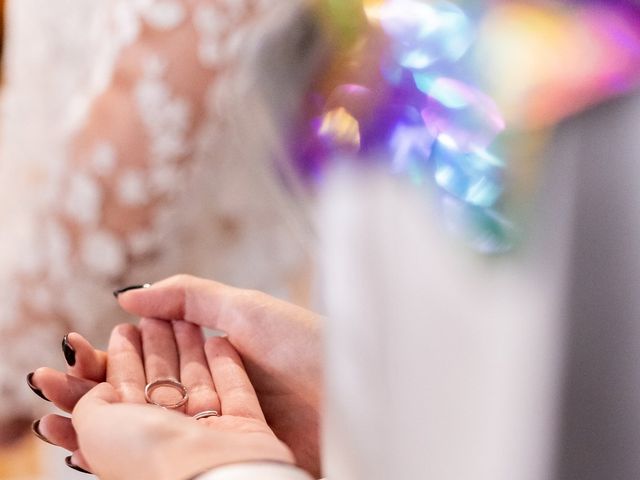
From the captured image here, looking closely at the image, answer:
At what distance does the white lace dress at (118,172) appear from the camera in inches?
27.2

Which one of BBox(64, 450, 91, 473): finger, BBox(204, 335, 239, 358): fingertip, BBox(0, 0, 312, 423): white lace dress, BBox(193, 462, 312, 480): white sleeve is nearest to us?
BBox(193, 462, 312, 480): white sleeve

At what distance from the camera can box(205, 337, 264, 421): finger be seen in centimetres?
50

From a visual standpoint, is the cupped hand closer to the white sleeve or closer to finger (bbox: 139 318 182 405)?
finger (bbox: 139 318 182 405)

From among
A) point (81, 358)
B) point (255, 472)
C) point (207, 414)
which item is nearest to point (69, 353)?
point (81, 358)

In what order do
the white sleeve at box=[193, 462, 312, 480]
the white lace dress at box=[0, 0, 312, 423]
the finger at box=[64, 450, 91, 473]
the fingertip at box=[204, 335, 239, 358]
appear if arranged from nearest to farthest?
1. the white sleeve at box=[193, 462, 312, 480]
2. the finger at box=[64, 450, 91, 473]
3. the fingertip at box=[204, 335, 239, 358]
4. the white lace dress at box=[0, 0, 312, 423]

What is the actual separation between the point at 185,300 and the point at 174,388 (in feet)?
0.29

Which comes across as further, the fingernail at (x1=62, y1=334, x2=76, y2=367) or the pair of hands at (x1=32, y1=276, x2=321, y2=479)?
the fingernail at (x1=62, y1=334, x2=76, y2=367)

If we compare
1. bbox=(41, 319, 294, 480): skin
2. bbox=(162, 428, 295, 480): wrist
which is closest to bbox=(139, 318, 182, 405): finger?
bbox=(41, 319, 294, 480): skin

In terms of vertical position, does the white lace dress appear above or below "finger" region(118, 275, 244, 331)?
above

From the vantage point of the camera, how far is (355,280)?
0.75 ft

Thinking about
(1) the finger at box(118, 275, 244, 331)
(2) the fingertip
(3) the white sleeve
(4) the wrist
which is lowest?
(3) the white sleeve

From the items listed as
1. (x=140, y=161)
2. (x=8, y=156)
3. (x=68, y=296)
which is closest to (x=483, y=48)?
(x=140, y=161)

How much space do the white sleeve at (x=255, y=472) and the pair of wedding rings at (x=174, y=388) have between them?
144 mm

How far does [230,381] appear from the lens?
53 cm
